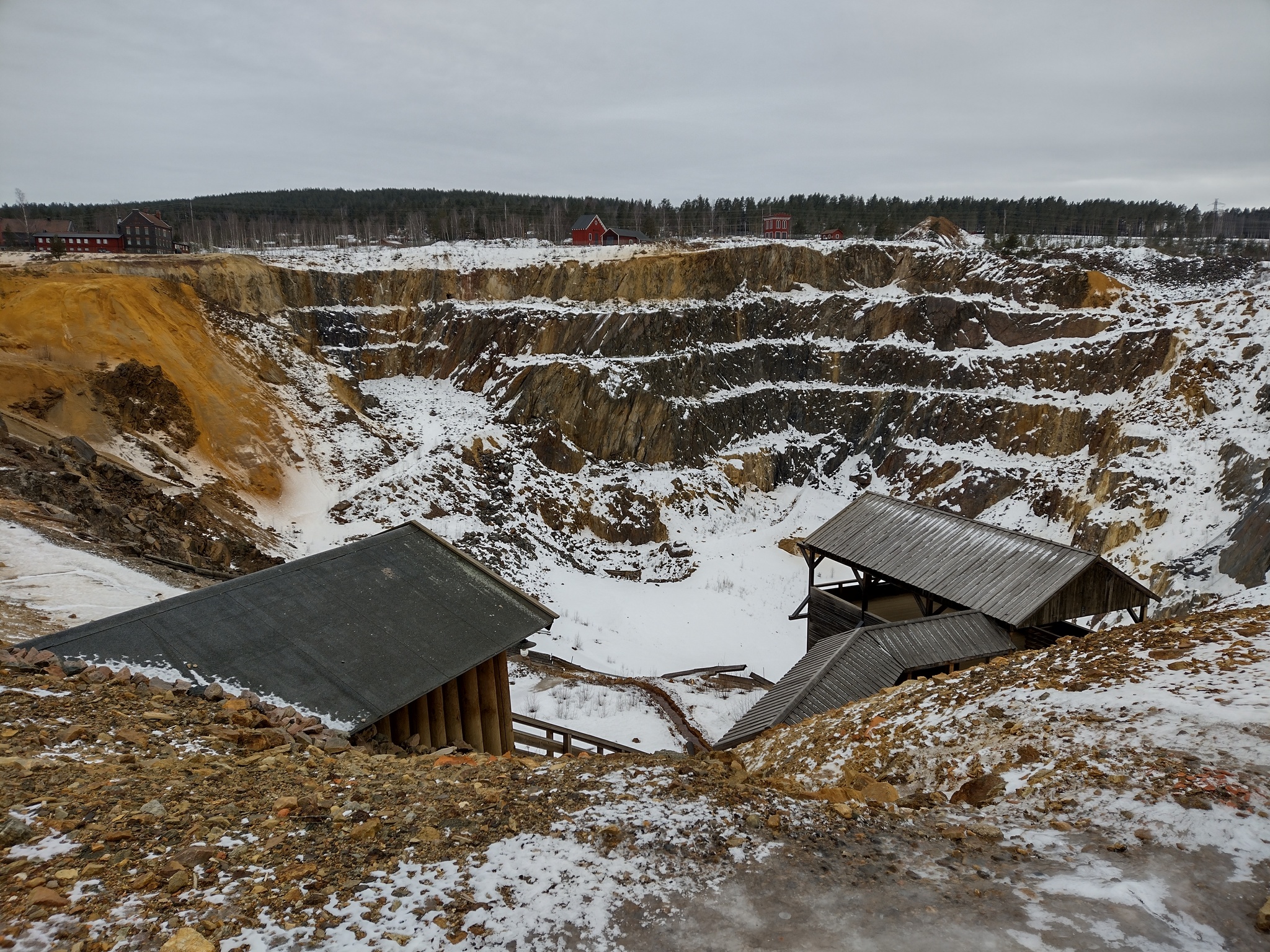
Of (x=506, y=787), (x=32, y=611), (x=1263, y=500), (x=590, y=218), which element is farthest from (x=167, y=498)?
(x=590, y=218)

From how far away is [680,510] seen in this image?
3888 centimetres

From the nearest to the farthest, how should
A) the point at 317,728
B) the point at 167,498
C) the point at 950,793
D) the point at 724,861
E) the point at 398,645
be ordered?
1. the point at 724,861
2. the point at 950,793
3. the point at 317,728
4. the point at 398,645
5. the point at 167,498

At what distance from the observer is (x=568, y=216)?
89.6 metres

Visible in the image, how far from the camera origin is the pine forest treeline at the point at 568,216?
76.8 meters

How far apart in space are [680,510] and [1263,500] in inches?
923

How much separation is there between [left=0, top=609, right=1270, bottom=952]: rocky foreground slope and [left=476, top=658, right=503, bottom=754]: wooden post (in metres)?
3.08

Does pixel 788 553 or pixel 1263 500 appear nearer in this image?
pixel 1263 500

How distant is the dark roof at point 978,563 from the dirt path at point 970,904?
9673 mm

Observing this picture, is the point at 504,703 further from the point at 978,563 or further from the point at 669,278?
the point at 669,278

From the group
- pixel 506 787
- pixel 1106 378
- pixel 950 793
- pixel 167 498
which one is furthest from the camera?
pixel 1106 378

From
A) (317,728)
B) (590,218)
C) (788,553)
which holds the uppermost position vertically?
(590,218)

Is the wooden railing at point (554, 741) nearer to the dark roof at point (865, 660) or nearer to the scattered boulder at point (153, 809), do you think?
the dark roof at point (865, 660)

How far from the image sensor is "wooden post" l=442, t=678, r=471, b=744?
31.4ft

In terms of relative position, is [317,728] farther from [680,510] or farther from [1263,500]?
[680,510]
